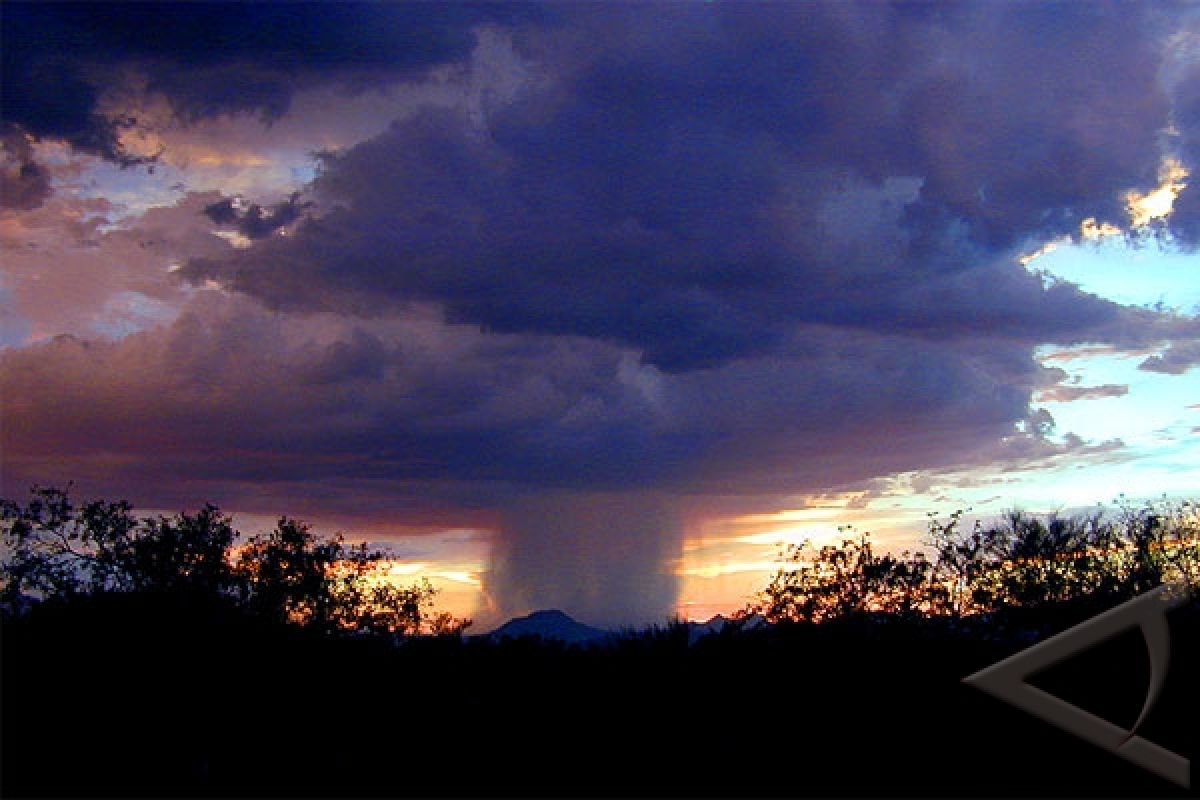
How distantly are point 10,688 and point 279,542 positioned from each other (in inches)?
1322

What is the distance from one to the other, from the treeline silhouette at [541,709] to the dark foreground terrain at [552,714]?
27 millimetres

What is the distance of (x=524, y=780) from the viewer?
1131 centimetres

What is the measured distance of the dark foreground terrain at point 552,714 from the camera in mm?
11258

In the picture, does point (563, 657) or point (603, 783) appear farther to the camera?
point (563, 657)

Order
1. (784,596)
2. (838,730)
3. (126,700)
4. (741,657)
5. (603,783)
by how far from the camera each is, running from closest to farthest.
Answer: (603,783) < (838,730) < (126,700) < (741,657) < (784,596)

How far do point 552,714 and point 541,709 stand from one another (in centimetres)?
17

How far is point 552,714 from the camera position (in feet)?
40.5

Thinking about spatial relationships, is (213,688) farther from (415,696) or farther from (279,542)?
(279,542)

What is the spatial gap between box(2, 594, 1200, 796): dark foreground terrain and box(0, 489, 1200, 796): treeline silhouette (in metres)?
0.03

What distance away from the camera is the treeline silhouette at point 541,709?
11.3m

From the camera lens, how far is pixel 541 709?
490 inches

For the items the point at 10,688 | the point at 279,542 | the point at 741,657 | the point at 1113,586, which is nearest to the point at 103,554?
the point at 279,542

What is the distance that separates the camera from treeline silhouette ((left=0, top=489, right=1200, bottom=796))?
37.0ft

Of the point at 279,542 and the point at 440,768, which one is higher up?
the point at 279,542
